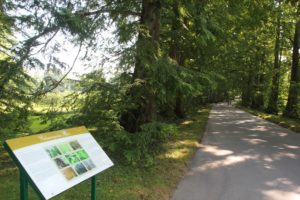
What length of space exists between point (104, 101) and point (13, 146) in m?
4.65

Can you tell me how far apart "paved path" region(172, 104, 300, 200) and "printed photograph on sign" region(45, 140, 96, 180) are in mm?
2549

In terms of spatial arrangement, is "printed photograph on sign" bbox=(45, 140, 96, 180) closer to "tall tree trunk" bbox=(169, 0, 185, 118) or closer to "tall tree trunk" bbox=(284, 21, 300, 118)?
"tall tree trunk" bbox=(169, 0, 185, 118)

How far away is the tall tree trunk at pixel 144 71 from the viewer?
779cm

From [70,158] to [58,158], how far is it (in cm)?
20

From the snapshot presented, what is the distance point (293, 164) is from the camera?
907 cm

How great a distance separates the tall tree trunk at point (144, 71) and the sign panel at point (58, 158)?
3.30 meters

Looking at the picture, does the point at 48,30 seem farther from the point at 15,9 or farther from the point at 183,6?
the point at 183,6

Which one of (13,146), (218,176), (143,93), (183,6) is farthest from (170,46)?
(13,146)

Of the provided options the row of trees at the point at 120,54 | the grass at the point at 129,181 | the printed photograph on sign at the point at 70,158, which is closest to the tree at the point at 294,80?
the row of trees at the point at 120,54

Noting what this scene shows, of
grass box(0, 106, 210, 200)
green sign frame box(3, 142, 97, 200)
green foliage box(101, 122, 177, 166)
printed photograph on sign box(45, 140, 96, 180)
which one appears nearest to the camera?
green sign frame box(3, 142, 97, 200)

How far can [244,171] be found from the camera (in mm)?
8297

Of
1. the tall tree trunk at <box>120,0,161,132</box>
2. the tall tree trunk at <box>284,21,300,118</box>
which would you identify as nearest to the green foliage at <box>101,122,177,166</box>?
the tall tree trunk at <box>120,0,161,132</box>

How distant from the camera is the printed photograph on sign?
3811mm

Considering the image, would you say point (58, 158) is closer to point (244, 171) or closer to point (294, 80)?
point (244, 171)
